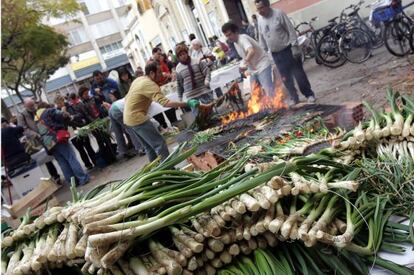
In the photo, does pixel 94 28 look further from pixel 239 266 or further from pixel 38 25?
pixel 239 266

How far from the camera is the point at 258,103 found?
7355 millimetres

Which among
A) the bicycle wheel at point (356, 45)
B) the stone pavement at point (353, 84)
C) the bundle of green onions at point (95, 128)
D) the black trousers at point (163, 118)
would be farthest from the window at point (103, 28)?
the bicycle wheel at point (356, 45)

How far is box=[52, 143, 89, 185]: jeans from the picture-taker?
9.35 m

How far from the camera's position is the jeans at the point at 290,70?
7.89m

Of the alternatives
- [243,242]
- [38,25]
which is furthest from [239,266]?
[38,25]

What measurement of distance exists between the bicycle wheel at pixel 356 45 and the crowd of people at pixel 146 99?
313 centimetres

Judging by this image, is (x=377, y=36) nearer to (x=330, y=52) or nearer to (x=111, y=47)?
(x=330, y=52)

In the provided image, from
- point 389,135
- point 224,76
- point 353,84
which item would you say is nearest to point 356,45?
point 353,84

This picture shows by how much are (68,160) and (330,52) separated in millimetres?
7661

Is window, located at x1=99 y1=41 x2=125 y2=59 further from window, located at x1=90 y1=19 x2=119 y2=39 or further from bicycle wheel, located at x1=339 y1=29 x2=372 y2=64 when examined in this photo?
bicycle wheel, located at x1=339 y1=29 x2=372 y2=64

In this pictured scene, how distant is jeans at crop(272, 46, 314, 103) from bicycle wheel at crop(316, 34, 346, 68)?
342cm

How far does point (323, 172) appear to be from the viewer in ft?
7.17

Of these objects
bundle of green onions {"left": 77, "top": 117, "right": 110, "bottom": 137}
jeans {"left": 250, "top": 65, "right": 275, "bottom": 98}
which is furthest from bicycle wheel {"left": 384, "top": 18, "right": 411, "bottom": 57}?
bundle of green onions {"left": 77, "top": 117, "right": 110, "bottom": 137}

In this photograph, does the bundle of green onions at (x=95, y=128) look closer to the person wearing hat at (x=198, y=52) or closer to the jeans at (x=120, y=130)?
the jeans at (x=120, y=130)
